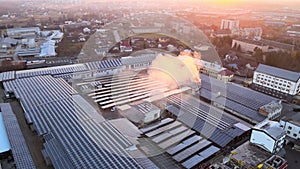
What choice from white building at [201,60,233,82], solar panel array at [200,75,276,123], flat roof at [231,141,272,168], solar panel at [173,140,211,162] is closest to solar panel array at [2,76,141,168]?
solar panel at [173,140,211,162]

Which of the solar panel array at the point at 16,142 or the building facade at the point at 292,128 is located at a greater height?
the solar panel array at the point at 16,142

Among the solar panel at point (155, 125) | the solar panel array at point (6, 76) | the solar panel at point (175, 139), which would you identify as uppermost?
the solar panel array at point (6, 76)

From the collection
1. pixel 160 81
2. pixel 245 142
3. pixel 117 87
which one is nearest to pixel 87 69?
pixel 117 87

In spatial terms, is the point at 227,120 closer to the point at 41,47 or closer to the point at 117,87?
the point at 117,87

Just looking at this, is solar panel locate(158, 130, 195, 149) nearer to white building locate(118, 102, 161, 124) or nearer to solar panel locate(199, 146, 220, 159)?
solar panel locate(199, 146, 220, 159)

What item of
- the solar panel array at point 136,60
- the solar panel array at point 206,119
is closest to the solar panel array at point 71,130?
the solar panel array at point 206,119

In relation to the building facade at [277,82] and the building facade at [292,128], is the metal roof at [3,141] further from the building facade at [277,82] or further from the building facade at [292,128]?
the building facade at [277,82]

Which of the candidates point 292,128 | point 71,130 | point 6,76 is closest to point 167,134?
point 71,130

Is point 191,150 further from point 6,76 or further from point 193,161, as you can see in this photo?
point 6,76
